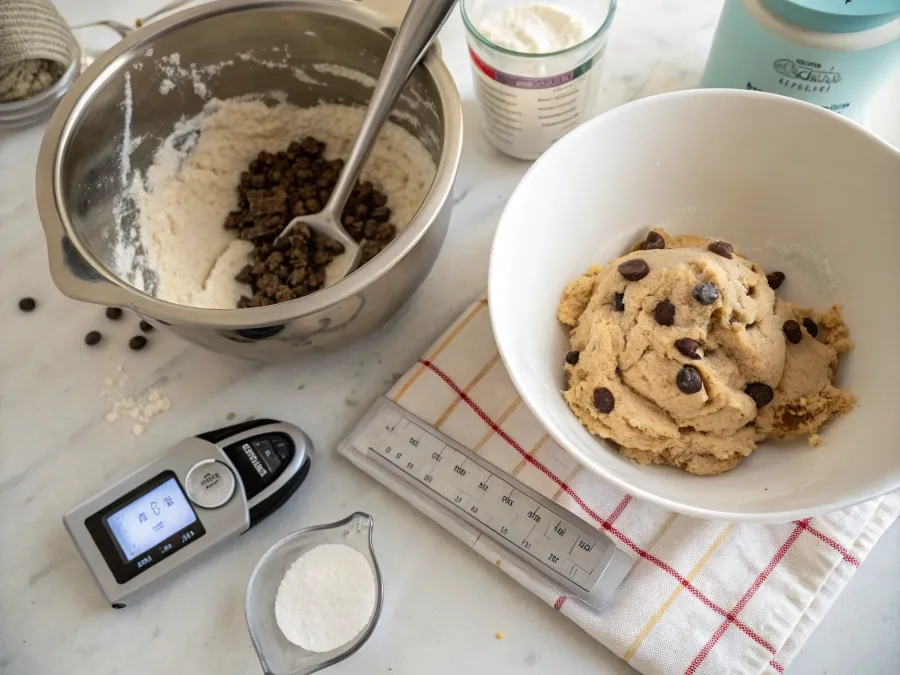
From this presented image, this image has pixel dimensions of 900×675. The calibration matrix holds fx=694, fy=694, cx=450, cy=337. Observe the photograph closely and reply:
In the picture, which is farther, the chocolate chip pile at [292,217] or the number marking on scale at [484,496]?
the chocolate chip pile at [292,217]

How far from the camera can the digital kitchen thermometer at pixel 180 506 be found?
2.93 feet

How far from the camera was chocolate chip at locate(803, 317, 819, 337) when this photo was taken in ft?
2.90

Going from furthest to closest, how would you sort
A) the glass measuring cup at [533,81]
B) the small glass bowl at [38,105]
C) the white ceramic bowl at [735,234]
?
the small glass bowl at [38,105] < the glass measuring cup at [533,81] < the white ceramic bowl at [735,234]

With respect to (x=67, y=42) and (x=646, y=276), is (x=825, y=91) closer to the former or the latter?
(x=646, y=276)

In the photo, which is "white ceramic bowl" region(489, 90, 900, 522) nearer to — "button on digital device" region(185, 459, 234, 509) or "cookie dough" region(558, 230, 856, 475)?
"cookie dough" region(558, 230, 856, 475)

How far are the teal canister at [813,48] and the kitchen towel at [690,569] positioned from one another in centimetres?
55

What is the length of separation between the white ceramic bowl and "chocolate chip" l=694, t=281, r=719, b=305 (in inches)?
7.2

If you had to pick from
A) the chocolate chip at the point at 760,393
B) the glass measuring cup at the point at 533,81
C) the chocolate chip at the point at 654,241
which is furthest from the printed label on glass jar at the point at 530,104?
the chocolate chip at the point at 760,393

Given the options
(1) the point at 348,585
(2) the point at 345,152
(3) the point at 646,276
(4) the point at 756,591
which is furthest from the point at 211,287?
(4) the point at 756,591

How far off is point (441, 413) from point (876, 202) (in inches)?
24.0

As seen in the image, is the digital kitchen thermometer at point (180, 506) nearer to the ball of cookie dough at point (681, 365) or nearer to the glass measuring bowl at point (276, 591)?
the glass measuring bowl at point (276, 591)

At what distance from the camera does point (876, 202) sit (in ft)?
2.78

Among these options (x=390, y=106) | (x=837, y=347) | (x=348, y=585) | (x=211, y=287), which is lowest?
(x=348, y=585)

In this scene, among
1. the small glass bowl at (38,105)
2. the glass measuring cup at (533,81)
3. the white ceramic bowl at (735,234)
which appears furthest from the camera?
the small glass bowl at (38,105)
